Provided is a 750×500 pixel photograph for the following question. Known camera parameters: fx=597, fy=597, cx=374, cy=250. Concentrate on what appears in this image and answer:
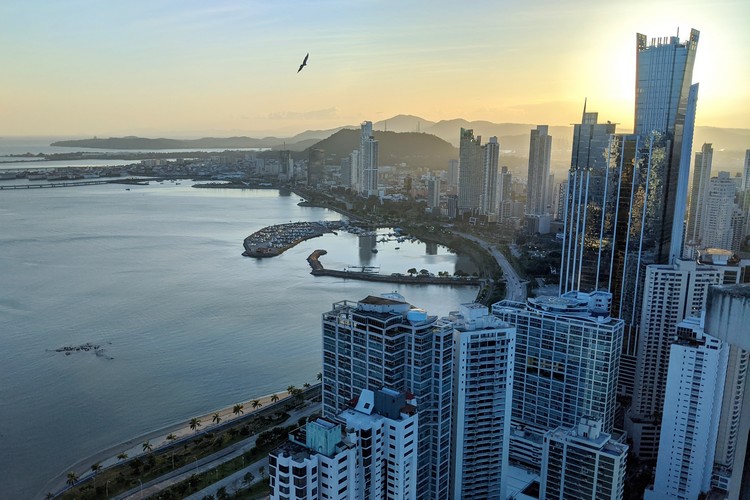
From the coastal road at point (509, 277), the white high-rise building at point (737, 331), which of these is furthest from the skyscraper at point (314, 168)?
the white high-rise building at point (737, 331)

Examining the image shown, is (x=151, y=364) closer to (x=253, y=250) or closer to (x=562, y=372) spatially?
(x=562, y=372)

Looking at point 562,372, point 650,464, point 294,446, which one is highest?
point 294,446

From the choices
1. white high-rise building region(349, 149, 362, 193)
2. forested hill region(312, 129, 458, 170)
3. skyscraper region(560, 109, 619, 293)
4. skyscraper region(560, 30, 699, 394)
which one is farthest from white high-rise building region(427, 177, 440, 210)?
forested hill region(312, 129, 458, 170)

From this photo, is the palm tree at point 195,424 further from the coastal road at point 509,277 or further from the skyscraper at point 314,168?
the skyscraper at point 314,168

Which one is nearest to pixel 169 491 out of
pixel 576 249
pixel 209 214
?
pixel 576 249

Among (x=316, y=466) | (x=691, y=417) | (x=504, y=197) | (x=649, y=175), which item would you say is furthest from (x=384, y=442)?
(x=504, y=197)

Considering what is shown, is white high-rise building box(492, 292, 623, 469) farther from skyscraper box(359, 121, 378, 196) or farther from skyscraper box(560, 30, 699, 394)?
skyscraper box(359, 121, 378, 196)
